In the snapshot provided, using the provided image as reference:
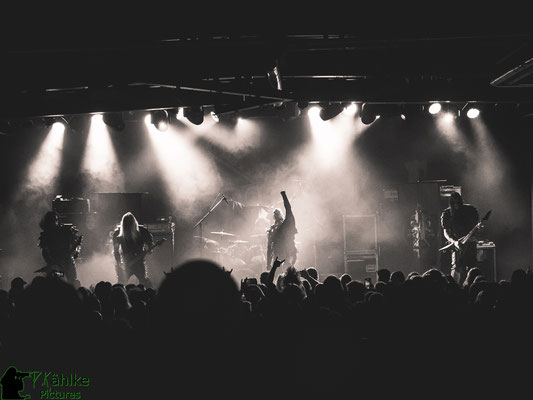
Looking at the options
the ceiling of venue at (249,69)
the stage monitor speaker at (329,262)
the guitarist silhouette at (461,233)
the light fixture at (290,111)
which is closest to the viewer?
the ceiling of venue at (249,69)

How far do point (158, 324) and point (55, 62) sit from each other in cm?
747

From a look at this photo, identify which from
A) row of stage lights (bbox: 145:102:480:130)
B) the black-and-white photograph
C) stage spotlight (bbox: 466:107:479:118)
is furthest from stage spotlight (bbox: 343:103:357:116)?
stage spotlight (bbox: 466:107:479:118)

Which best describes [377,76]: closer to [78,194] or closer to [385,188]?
[385,188]

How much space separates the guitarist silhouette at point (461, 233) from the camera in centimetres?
904

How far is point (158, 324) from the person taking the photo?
163 centimetres

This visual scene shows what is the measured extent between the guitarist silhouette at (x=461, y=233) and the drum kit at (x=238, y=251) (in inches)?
175

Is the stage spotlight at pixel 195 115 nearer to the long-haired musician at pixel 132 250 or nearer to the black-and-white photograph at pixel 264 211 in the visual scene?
the black-and-white photograph at pixel 264 211

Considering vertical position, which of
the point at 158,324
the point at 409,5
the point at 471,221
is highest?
the point at 409,5

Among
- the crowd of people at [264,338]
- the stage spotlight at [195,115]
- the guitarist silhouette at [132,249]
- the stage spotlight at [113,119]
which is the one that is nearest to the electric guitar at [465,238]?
the crowd of people at [264,338]

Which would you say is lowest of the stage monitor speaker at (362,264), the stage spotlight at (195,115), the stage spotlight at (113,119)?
the stage monitor speaker at (362,264)

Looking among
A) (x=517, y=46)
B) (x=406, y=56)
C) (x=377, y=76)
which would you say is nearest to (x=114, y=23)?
(x=377, y=76)

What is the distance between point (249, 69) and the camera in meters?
8.24

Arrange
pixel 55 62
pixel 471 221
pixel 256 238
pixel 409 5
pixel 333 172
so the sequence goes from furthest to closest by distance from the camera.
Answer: pixel 333 172
pixel 256 238
pixel 471 221
pixel 55 62
pixel 409 5

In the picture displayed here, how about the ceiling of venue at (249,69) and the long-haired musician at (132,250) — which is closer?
the ceiling of venue at (249,69)
